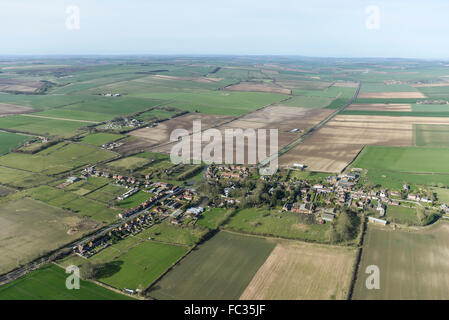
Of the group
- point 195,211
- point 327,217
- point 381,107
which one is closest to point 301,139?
point 327,217

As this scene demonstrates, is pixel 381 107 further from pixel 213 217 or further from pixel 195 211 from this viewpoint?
pixel 195 211

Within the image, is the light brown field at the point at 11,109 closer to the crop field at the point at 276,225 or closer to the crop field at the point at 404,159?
the crop field at the point at 276,225

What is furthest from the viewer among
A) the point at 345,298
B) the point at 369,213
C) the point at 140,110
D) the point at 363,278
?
the point at 140,110

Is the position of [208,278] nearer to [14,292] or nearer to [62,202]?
[14,292]

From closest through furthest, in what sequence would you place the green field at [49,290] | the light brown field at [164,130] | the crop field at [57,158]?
the green field at [49,290] → the crop field at [57,158] → the light brown field at [164,130]

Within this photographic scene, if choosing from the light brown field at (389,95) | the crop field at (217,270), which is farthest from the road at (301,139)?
the light brown field at (389,95)

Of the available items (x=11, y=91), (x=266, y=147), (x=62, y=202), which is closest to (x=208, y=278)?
(x=62, y=202)
